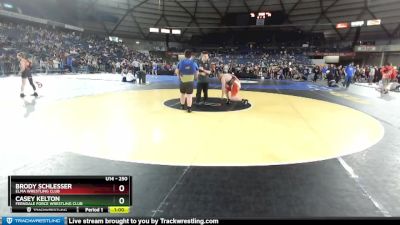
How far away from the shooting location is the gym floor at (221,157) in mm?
2654

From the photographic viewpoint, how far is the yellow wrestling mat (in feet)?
13.0

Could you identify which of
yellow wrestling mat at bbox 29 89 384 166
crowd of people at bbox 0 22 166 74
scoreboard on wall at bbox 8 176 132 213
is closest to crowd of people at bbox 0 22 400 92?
crowd of people at bbox 0 22 166 74

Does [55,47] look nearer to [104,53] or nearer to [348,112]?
[104,53]

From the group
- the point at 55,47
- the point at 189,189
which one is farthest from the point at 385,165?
the point at 55,47

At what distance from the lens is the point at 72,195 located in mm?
2393

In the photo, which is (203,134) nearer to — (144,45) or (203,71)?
(203,71)

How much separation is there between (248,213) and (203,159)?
1.40 metres

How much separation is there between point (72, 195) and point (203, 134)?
9.61 ft

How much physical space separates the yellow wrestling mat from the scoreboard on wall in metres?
1.20

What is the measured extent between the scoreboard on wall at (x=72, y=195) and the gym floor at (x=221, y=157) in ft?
0.54

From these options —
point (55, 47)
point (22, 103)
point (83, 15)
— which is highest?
point (83, 15)

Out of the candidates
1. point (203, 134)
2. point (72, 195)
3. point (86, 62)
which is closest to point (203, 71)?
point (203, 134)

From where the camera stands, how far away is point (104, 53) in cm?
3559

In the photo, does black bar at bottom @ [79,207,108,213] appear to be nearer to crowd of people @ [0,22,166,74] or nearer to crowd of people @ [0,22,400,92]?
crowd of people @ [0,22,400,92]
